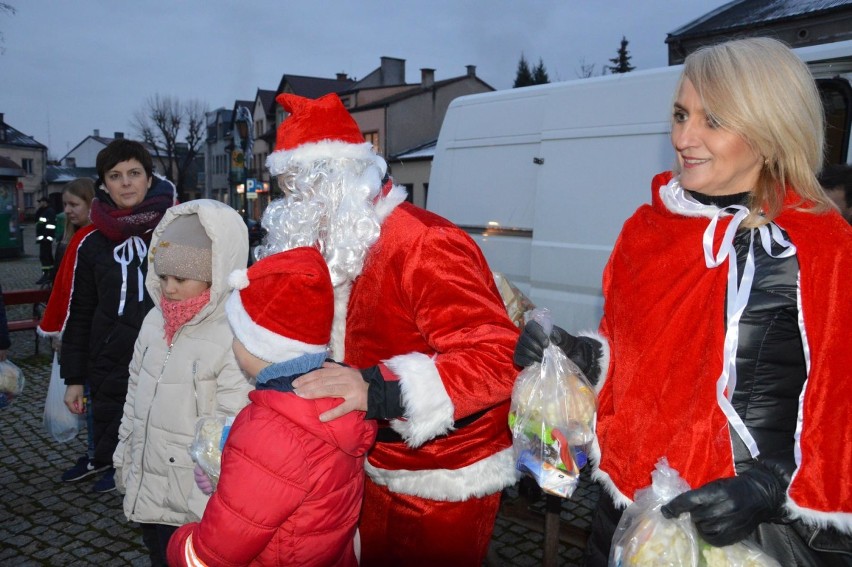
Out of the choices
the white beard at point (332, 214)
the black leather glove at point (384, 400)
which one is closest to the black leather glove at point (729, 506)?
the black leather glove at point (384, 400)

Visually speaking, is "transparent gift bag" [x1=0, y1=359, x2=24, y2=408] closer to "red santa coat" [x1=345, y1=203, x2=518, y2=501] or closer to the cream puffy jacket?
the cream puffy jacket

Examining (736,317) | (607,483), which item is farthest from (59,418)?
(736,317)

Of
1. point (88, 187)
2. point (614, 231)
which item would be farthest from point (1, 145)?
point (614, 231)

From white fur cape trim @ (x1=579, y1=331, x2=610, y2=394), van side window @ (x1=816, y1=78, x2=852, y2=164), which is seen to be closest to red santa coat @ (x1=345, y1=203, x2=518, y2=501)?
white fur cape trim @ (x1=579, y1=331, x2=610, y2=394)

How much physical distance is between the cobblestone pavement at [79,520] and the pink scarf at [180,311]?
185 centimetres

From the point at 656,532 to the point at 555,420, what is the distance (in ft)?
1.31

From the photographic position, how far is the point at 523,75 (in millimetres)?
40594

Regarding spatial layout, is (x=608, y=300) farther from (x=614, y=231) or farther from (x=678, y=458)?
(x=614, y=231)

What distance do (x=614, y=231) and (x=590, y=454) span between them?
2928 mm

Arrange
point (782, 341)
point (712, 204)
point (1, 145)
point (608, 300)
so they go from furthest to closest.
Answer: point (1, 145), point (608, 300), point (712, 204), point (782, 341)

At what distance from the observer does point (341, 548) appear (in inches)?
73.9

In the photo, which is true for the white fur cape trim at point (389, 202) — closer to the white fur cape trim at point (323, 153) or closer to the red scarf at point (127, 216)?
the white fur cape trim at point (323, 153)

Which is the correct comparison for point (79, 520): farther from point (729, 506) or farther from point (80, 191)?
point (729, 506)

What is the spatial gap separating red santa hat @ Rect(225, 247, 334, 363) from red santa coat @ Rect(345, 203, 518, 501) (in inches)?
10.2
